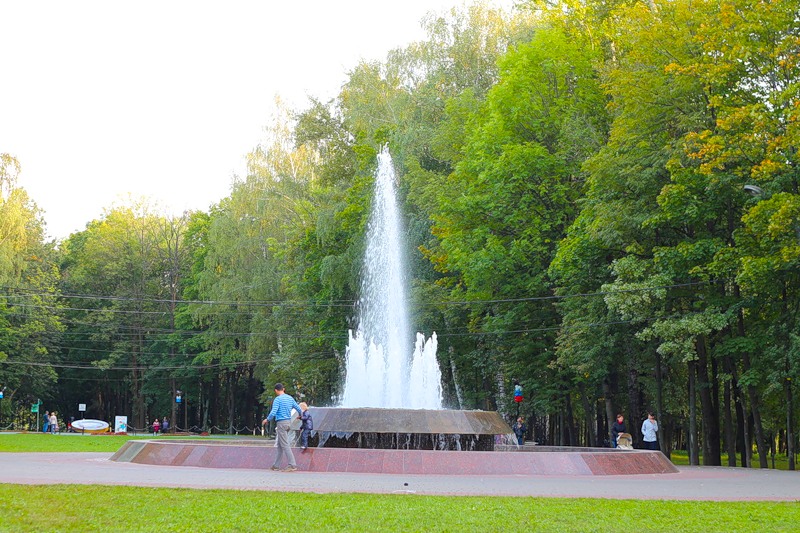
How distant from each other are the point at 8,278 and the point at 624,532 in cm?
5537

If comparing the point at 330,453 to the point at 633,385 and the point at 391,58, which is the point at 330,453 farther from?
the point at 391,58

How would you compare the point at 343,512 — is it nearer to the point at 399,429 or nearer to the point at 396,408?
the point at 399,429

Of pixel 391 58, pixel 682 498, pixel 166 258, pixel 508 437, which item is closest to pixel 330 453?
pixel 508 437

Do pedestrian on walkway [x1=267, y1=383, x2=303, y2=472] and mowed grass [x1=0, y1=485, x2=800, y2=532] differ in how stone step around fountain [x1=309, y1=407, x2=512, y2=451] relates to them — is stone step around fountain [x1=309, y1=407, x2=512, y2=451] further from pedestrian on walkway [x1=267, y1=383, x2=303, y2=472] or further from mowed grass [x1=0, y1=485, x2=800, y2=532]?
mowed grass [x1=0, y1=485, x2=800, y2=532]

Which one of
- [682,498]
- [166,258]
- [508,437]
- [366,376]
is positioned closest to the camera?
[682,498]

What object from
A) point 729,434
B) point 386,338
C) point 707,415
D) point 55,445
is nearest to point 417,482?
point 729,434

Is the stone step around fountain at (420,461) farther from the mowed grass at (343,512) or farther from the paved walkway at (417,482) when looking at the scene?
the mowed grass at (343,512)

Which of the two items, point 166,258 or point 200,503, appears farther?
point 166,258

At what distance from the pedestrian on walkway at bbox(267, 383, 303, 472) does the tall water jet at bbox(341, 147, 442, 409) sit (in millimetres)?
6611

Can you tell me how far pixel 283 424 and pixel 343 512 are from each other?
716 centimetres

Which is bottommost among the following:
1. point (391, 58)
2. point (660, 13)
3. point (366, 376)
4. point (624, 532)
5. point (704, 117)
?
point (624, 532)

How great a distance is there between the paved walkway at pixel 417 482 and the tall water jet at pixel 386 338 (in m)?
7.10

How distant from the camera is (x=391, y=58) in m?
49.5

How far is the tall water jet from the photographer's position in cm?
2603
